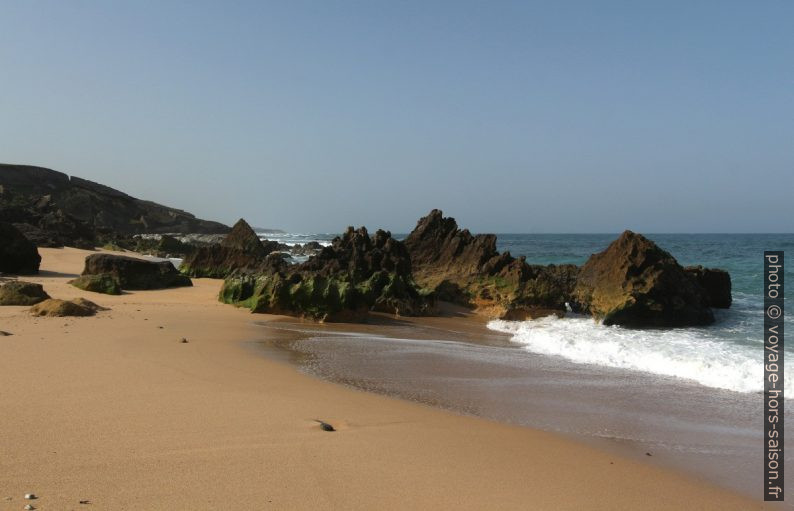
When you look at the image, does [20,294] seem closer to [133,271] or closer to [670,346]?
[133,271]

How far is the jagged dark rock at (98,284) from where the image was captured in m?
12.4

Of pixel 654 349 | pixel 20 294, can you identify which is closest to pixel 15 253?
pixel 20 294

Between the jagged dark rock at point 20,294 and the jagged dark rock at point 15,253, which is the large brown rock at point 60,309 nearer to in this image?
the jagged dark rock at point 20,294

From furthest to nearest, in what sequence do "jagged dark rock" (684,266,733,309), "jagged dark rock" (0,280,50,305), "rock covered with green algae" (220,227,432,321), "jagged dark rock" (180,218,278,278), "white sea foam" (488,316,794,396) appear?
1. "jagged dark rock" (180,218,278,278)
2. "jagged dark rock" (684,266,733,309)
3. "rock covered with green algae" (220,227,432,321)
4. "jagged dark rock" (0,280,50,305)
5. "white sea foam" (488,316,794,396)

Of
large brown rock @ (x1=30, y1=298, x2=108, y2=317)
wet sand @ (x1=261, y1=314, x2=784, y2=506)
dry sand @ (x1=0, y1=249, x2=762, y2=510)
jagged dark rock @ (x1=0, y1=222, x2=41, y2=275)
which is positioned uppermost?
jagged dark rock @ (x1=0, y1=222, x2=41, y2=275)

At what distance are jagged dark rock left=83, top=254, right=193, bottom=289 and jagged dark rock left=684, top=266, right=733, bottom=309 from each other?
1269 centimetres

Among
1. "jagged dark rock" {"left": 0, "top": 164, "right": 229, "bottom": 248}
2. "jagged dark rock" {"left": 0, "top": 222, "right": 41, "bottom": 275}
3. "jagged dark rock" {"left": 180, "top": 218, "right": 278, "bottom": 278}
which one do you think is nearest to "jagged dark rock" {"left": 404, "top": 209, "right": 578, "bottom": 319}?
"jagged dark rock" {"left": 180, "top": 218, "right": 278, "bottom": 278}

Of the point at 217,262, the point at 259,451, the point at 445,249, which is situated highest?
the point at 445,249

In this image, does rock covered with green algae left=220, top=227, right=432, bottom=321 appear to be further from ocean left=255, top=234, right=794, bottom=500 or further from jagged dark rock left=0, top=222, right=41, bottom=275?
jagged dark rock left=0, top=222, right=41, bottom=275

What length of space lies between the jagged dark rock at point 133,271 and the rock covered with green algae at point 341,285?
8.60 ft

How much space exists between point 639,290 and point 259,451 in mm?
10438

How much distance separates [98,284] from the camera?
1248cm

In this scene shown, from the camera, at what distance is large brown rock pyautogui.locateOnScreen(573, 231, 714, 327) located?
40.5 ft

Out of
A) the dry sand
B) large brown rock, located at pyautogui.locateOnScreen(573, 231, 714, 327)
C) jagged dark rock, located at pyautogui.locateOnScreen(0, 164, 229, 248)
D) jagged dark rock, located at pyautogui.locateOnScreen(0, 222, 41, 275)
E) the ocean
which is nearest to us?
the dry sand
